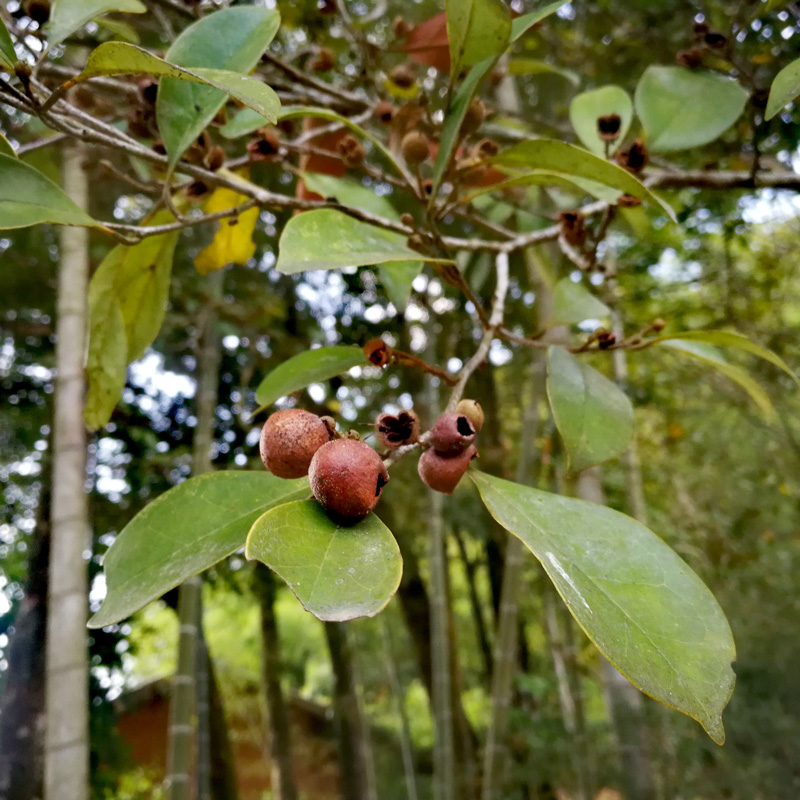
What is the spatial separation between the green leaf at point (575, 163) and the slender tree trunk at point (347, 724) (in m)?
2.88

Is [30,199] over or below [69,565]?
over

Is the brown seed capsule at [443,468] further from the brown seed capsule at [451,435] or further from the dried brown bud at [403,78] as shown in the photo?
the dried brown bud at [403,78]

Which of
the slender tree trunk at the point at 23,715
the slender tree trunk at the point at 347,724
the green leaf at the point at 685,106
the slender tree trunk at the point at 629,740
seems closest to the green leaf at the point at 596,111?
the green leaf at the point at 685,106

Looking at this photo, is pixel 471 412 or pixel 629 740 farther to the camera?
pixel 629 740

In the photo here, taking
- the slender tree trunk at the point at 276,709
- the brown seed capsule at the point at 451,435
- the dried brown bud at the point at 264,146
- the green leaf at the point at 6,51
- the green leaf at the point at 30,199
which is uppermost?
the dried brown bud at the point at 264,146

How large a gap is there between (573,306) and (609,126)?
6.5 inches

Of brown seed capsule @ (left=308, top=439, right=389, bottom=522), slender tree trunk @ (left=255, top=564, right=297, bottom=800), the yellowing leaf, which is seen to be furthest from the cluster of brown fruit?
slender tree trunk @ (left=255, top=564, right=297, bottom=800)

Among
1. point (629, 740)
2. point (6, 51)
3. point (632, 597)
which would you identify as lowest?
point (629, 740)

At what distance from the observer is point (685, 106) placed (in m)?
0.60

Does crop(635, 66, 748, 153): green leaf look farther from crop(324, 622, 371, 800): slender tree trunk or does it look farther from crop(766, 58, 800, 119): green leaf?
crop(324, 622, 371, 800): slender tree trunk

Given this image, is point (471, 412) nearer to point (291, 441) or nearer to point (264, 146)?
point (291, 441)

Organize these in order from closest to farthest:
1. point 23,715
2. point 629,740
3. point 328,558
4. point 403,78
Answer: point 328,558 → point 403,78 → point 629,740 → point 23,715

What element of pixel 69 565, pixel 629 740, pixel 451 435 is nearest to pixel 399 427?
pixel 451 435

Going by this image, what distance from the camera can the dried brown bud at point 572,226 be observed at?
0.50 m
